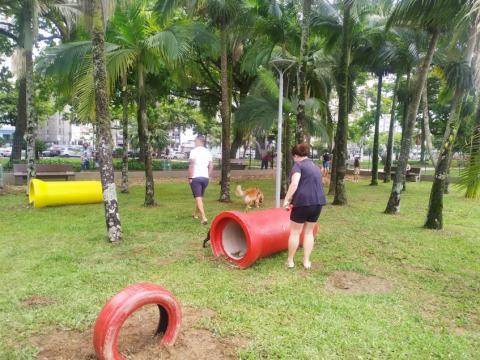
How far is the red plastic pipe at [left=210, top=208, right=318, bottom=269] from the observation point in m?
5.74

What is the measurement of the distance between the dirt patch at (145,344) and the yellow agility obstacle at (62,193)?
7.52 m

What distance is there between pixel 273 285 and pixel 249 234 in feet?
2.65

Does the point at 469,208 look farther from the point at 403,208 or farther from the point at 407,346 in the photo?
the point at 407,346

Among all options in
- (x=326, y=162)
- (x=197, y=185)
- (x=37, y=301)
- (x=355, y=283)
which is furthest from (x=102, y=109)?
(x=326, y=162)

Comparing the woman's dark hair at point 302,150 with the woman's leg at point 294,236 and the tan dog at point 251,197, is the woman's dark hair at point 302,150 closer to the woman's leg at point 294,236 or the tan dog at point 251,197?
the woman's leg at point 294,236

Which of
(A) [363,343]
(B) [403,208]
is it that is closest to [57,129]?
(B) [403,208]

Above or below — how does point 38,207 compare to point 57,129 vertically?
below

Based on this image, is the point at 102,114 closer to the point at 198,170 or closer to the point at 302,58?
the point at 198,170

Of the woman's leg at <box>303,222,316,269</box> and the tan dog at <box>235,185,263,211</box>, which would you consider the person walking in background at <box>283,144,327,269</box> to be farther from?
the tan dog at <box>235,185,263,211</box>

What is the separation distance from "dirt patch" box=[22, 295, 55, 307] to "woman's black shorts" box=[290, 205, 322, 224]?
3136 millimetres

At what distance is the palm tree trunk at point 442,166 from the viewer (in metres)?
8.51

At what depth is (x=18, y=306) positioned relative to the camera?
4.38 meters

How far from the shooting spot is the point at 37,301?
4.53 m

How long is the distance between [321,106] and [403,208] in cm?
654
